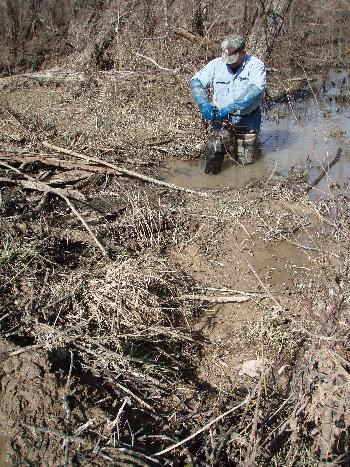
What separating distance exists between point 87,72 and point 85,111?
2.14m

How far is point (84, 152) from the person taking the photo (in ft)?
20.3

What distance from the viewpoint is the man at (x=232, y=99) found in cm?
636

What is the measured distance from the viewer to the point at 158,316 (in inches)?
148

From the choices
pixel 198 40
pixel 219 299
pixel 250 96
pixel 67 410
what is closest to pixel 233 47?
pixel 250 96

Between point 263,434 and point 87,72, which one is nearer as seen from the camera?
point 263,434

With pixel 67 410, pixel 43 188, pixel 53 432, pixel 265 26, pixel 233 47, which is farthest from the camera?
pixel 265 26

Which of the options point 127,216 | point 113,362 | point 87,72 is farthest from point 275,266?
point 87,72

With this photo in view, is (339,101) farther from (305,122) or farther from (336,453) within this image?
(336,453)

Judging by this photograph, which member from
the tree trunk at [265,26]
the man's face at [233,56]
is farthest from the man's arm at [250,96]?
the tree trunk at [265,26]

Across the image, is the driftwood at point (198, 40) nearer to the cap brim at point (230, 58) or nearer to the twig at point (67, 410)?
the cap brim at point (230, 58)

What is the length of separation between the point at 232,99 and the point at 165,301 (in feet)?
12.6

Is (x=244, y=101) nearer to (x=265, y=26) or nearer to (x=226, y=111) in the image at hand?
(x=226, y=111)

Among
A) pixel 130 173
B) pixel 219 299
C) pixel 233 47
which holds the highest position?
pixel 233 47

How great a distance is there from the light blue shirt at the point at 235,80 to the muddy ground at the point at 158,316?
3.38 ft
